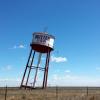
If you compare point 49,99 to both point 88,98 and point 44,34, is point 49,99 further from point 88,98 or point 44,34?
point 44,34

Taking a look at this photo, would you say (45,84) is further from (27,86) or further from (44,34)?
(44,34)

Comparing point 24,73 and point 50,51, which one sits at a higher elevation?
point 50,51

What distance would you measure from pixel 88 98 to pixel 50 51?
24.7m

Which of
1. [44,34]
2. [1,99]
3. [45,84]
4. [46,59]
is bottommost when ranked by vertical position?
[1,99]

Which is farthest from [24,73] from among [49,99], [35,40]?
[49,99]

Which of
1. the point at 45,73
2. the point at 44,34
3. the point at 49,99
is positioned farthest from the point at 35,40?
the point at 49,99

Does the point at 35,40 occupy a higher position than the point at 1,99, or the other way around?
the point at 35,40

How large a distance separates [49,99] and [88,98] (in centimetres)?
338

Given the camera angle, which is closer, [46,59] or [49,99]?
[49,99]

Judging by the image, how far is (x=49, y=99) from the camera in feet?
88.5

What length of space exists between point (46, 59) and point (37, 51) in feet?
6.68

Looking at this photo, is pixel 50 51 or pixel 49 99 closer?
pixel 49 99

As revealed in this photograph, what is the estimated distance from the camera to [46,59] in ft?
164

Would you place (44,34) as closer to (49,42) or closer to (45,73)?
(49,42)
